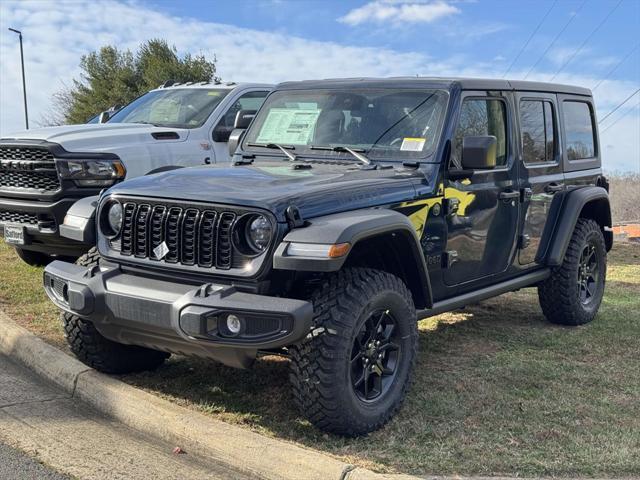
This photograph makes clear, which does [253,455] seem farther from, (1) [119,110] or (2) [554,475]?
(1) [119,110]

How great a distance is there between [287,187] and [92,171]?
350 cm

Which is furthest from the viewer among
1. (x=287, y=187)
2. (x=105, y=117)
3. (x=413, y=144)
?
(x=105, y=117)

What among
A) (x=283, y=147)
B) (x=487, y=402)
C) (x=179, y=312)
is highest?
(x=283, y=147)

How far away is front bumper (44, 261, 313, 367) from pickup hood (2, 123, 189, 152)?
2.88m

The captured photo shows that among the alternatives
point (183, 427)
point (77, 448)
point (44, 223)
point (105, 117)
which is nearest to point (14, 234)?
point (44, 223)

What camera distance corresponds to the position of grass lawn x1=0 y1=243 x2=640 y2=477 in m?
3.80

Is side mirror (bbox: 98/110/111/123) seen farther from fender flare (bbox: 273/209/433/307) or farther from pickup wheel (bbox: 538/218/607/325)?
fender flare (bbox: 273/209/433/307)

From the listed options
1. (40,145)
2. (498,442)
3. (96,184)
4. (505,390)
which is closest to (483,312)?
(505,390)

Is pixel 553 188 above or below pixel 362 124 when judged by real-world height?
below

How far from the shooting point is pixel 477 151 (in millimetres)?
4676

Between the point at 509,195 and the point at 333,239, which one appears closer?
the point at 333,239

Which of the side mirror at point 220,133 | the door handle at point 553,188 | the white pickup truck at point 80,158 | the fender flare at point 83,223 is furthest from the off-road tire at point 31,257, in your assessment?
the door handle at point 553,188

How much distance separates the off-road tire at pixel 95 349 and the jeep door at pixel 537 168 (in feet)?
9.75

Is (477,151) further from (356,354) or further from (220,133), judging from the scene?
(220,133)
